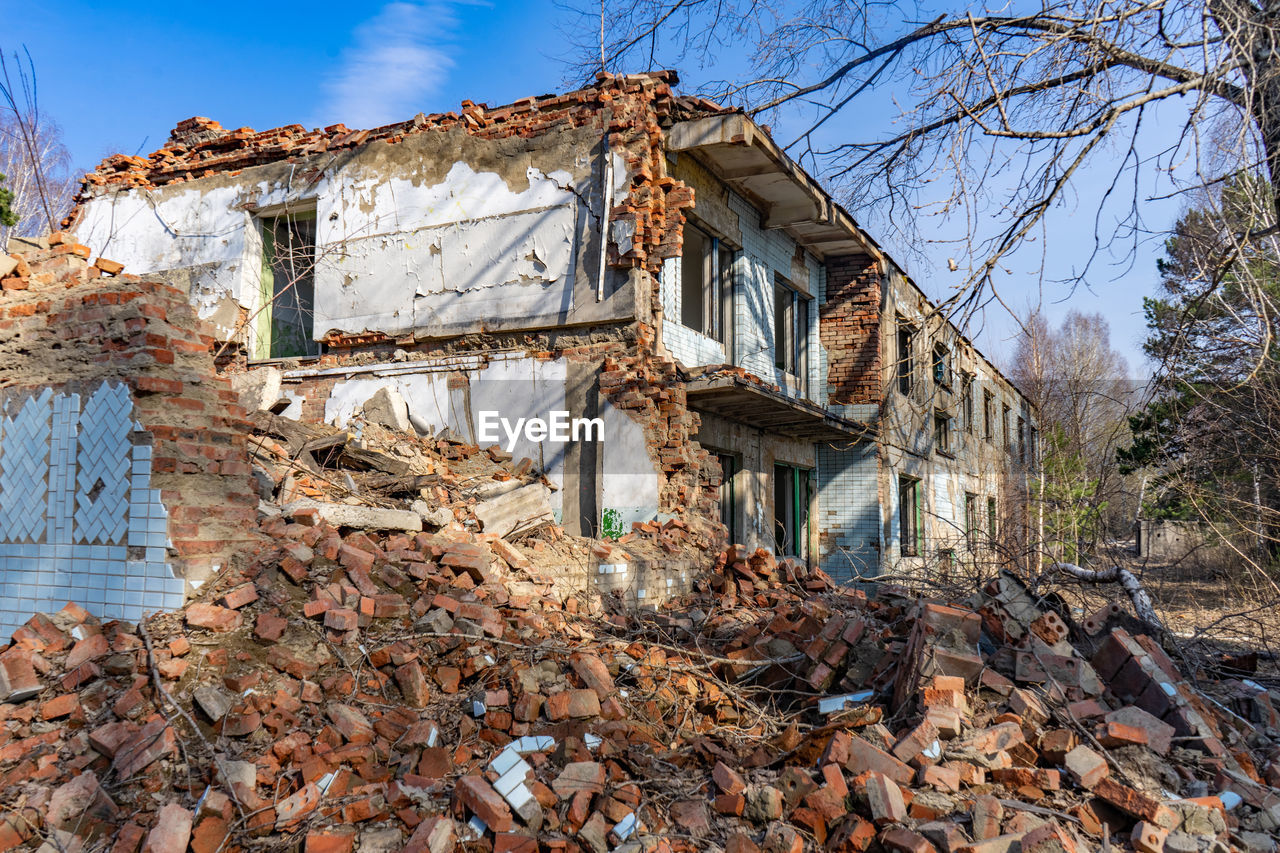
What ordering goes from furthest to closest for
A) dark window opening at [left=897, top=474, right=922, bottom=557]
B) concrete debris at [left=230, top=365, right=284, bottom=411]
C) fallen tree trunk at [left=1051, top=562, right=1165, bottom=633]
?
dark window opening at [left=897, top=474, right=922, bottom=557] < concrete debris at [left=230, top=365, right=284, bottom=411] < fallen tree trunk at [left=1051, top=562, right=1165, bottom=633]

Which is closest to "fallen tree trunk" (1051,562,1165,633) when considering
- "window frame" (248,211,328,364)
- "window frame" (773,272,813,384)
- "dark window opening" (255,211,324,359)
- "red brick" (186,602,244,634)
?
"red brick" (186,602,244,634)

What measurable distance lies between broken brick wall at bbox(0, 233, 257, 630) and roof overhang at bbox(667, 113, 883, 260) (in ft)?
18.8

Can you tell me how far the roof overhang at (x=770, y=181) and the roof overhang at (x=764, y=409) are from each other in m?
2.64

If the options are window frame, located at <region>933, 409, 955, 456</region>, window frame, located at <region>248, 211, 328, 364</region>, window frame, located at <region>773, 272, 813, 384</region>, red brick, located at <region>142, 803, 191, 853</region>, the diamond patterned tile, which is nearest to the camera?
red brick, located at <region>142, 803, 191, 853</region>

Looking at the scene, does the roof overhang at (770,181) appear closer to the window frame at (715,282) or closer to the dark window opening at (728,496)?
the window frame at (715,282)

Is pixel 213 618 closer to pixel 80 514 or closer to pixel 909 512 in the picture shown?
pixel 80 514

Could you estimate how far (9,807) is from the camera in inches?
125

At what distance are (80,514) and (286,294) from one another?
7.18m

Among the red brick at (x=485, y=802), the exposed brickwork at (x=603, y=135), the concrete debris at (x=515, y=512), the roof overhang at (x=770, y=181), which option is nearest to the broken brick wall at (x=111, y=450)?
the red brick at (x=485, y=802)

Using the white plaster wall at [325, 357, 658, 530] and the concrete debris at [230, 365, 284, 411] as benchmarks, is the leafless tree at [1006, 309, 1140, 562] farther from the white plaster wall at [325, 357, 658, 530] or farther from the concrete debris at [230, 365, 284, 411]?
the concrete debris at [230, 365, 284, 411]

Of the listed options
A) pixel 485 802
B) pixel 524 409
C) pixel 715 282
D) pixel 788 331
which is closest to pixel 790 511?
pixel 788 331

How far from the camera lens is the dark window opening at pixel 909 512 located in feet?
49.5

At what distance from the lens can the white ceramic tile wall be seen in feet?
14.0

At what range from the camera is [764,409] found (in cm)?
999
